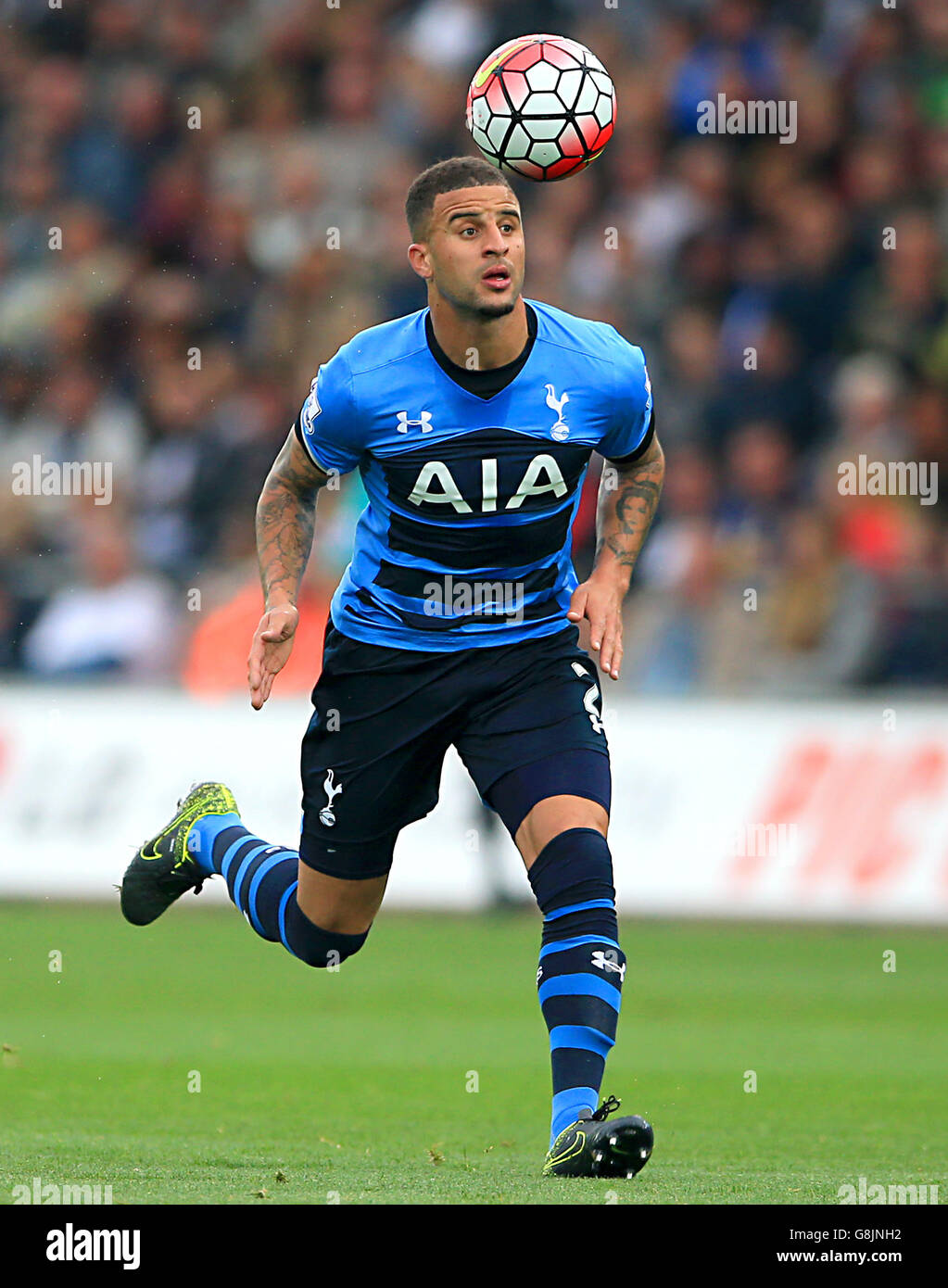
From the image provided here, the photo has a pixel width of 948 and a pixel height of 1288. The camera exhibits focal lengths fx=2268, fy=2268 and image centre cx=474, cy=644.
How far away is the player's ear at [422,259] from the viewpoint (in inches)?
263

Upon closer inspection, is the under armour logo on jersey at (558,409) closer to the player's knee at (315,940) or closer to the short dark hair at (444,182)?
the short dark hair at (444,182)

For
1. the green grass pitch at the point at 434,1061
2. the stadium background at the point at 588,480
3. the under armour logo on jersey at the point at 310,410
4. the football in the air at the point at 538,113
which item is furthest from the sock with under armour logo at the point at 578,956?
the stadium background at the point at 588,480

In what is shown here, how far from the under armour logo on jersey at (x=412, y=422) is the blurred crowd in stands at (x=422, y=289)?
7921mm

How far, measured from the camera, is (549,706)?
260 inches

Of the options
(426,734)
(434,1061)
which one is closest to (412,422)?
(426,734)

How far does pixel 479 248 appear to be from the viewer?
6.47m

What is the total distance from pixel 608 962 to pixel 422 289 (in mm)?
10263

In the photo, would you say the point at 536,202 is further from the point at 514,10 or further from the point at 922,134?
the point at 922,134

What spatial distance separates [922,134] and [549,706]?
10716mm

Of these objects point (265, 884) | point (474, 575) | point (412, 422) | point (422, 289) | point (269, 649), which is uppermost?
point (422, 289)

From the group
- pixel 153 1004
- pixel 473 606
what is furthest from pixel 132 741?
pixel 473 606

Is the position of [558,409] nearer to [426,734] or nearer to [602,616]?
[602,616]

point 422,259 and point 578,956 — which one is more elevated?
point 422,259

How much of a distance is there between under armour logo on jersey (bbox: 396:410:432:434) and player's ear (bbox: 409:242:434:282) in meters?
0.42
